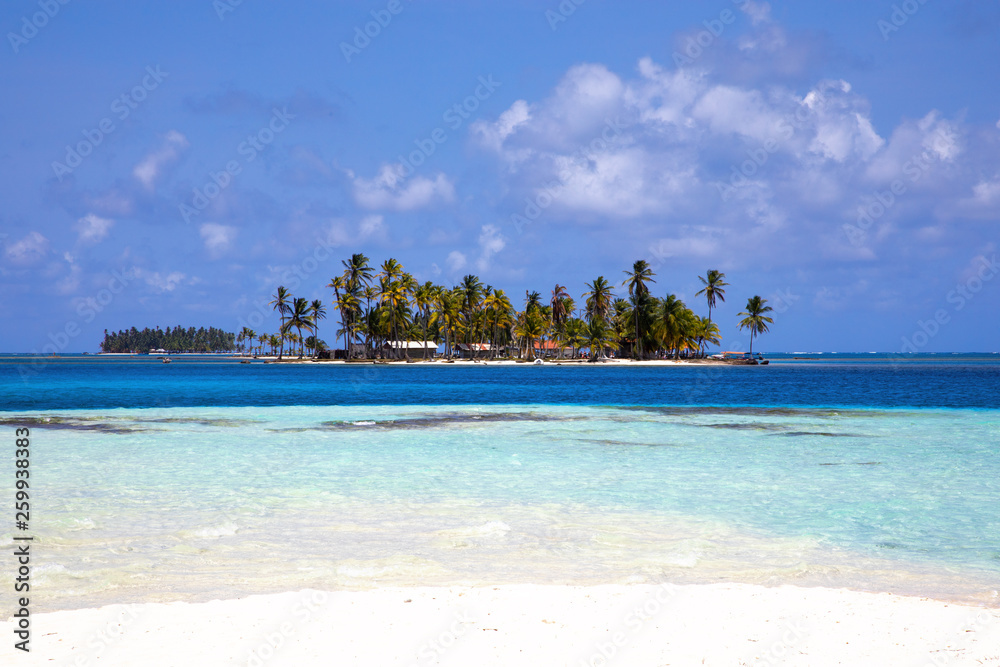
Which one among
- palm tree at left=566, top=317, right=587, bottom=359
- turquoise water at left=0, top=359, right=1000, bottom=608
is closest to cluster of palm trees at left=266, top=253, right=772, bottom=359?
palm tree at left=566, top=317, right=587, bottom=359

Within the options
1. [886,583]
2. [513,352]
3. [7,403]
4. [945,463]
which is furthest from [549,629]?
[513,352]

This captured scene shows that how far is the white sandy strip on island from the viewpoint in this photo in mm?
5676

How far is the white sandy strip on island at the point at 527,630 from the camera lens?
18.6 ft

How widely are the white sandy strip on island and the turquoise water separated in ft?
2.52

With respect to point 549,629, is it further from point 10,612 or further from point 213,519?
point 213,519

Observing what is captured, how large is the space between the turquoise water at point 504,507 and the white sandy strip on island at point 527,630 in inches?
30.2

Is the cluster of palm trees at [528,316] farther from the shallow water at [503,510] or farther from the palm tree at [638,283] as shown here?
the shallow water at [503,510]

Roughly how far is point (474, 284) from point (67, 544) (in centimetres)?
12102

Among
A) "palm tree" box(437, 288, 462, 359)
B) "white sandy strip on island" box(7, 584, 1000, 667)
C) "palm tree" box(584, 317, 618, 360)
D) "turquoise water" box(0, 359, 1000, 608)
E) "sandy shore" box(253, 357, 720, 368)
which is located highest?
"palm tree" box(437, 288, 462, 359)

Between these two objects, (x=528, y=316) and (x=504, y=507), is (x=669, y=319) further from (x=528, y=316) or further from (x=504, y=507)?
(x=504, y=507)

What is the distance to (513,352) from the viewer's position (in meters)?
164

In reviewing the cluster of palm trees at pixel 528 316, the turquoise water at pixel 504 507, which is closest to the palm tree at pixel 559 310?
the cluster of palm trees at pixel 528 316

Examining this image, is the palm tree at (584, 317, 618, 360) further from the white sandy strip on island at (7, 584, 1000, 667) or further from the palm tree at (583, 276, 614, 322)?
the white sandy strip on island at (7, 584, 1000, 667)

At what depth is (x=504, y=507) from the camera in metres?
12.6
